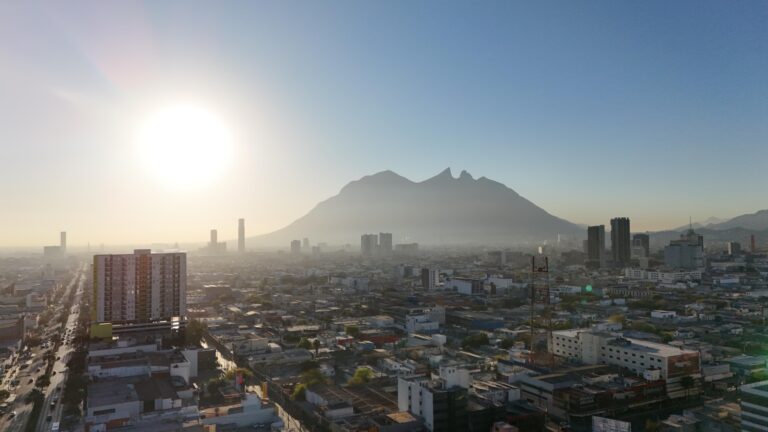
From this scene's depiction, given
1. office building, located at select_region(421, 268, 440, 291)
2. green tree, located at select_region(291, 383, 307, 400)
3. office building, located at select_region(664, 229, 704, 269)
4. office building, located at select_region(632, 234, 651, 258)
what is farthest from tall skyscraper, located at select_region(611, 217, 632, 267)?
green tree, located at select_region(291, 383, 307, 400)

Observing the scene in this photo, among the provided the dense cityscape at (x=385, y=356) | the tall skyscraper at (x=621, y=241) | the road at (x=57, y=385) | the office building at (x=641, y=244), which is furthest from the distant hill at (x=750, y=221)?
the road at (x=57, y=385)

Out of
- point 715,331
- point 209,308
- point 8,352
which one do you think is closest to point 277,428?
point 8,352

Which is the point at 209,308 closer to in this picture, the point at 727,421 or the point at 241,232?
the point at 727,421

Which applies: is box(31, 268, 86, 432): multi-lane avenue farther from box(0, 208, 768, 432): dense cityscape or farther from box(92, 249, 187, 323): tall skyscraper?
box(92, 249, 187, 323): tall skyscraper

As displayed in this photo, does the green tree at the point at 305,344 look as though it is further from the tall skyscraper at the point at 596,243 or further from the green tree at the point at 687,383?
the tall skyscraper at the point at 596,243

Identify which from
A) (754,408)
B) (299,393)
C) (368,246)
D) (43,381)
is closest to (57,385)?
(43,381)
